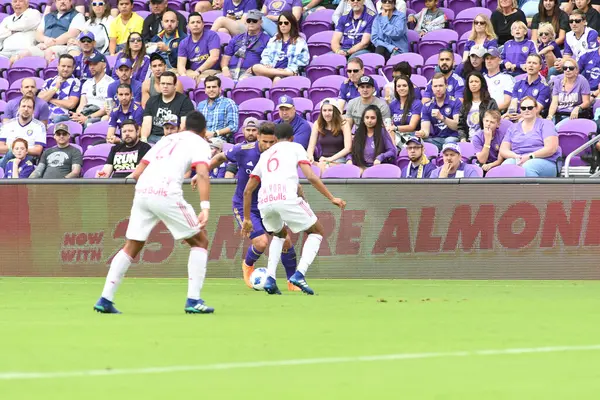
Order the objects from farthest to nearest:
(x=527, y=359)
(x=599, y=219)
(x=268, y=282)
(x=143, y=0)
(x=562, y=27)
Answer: (x=143, y=0)
(x=562, y=27)
(x=599, y=219)
(x=268, y=282)
(x=527, y=359)

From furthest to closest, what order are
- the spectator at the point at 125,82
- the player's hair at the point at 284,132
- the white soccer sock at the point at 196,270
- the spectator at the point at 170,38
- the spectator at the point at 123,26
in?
the spectator at the point at 123,26, the spectator at the point at 170,38, the spectator at the point at 125,82, the player's hair at the point at 284,132, the white soccer sock at the point at 196,270

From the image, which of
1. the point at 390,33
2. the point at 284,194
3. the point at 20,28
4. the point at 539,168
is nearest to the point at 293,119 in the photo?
the point at 539,168

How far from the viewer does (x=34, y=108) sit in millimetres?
19094

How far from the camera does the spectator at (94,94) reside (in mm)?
19516

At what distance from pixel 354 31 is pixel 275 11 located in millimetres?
1700

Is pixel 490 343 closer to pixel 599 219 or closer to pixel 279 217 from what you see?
pixel 279 217

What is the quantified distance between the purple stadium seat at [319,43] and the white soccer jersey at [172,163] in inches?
392

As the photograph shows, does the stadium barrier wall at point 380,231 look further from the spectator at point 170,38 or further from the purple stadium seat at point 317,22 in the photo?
the purple stadium seat at point 317,22

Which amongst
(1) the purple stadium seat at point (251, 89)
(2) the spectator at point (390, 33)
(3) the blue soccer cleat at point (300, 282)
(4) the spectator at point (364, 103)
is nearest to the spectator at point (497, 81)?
(4) the spectator at point (364, 103)

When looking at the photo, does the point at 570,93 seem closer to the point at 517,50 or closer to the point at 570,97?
the point at 570,97

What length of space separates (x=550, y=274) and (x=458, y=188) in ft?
5.39

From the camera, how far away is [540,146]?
15586 mm

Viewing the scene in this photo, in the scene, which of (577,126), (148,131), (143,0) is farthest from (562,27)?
(143,0)

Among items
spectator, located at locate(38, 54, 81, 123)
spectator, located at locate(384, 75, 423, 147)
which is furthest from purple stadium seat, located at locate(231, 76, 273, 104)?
spectator, located at locate(38, 54, 81, 123)
